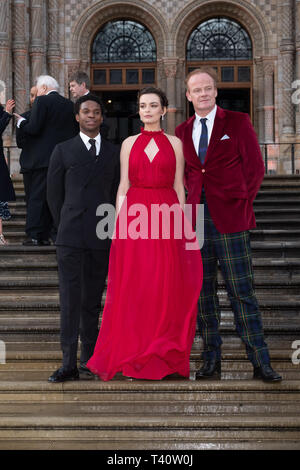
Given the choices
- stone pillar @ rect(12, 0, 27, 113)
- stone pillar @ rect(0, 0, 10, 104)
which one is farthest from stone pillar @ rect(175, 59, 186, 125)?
stone pillar @ rect(0, 0, 10, 104)

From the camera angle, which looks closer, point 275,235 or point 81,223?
point 81,223

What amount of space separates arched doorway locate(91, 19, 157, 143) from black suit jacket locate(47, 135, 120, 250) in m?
11.0

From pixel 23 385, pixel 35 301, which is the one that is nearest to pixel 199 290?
pixel 23 385

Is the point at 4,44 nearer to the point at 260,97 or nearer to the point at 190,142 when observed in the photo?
the point at 260,97

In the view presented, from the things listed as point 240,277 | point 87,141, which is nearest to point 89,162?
point 87,141

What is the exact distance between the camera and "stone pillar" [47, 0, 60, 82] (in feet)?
47.6

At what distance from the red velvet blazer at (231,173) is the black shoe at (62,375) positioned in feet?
4.05

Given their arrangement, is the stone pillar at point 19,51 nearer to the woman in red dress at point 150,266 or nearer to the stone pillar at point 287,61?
the stone pillar at point 287,61

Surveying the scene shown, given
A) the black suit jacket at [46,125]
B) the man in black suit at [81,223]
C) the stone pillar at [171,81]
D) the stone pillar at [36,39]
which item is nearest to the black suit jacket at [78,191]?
the man in black suit at [81,223]

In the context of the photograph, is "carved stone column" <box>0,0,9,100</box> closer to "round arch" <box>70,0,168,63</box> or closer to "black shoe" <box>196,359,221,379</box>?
"round arch" <box>70,0,168,63</box>

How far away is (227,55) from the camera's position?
15117mm

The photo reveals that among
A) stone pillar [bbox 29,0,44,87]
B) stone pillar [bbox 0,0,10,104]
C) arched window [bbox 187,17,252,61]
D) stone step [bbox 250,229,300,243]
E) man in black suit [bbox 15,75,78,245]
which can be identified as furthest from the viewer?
arched window [bbox 187,17,252,61]

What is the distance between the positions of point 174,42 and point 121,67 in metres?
1.34

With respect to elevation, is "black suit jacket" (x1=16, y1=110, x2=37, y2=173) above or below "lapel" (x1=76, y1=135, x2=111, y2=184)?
above
